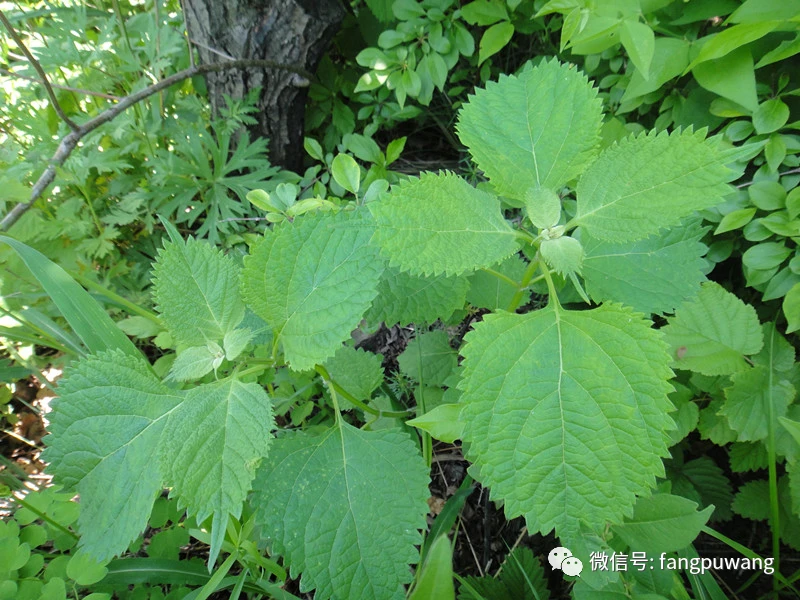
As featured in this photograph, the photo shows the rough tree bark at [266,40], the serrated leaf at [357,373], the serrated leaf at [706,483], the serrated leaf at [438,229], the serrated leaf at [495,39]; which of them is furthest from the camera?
the rough tree bark at [266,40]

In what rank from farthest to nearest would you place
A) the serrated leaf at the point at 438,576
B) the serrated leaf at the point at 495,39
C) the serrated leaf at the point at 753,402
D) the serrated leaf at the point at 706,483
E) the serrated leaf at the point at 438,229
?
Result: the serrated leaf at the point at 495,39
the serrated leaf at the point at 706,483
the serrated leaf at the point at 753,402
the serrated leaf at the point at 438,229
the serrated leaf at the point at 438,576

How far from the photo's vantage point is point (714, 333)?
1.32 metres

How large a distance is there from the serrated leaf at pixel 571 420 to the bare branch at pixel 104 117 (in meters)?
1.52

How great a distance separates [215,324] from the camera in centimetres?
100

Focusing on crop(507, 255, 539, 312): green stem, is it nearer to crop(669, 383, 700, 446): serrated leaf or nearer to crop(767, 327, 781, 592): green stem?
crop(669, 383, 700, 446): serrated leaf

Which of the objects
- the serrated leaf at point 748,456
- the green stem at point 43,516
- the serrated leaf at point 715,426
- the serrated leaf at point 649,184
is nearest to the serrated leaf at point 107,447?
the green stem at point 43,516

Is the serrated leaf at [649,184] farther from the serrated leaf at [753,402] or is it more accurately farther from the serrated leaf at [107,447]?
the serrated leaf at [107,447]

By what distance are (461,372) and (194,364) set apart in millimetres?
521

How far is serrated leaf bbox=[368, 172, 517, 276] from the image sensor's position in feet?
2.73

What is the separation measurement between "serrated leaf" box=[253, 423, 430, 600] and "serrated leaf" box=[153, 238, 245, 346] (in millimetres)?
279

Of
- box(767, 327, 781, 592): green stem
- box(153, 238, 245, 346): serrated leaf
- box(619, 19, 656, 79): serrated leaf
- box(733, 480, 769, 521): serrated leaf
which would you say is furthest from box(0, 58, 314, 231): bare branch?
box(733, 480, 769, 521): serrated leaf

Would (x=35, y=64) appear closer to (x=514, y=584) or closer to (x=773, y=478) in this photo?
(x=514, y=584)

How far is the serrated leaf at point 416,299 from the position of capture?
114cm

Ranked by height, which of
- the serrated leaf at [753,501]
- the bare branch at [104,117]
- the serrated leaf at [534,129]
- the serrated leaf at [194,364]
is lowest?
the serrated leaf at [753,501]
